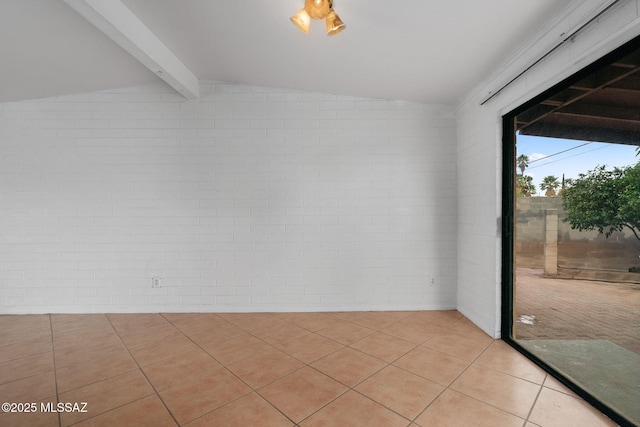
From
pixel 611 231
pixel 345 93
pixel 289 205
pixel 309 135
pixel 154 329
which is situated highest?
pixel 345 93

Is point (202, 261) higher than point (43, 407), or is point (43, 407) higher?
point (202, 261)

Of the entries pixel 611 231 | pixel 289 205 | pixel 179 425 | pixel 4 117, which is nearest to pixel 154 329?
pixel 179 425

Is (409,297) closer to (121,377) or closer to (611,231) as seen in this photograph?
(611,231)

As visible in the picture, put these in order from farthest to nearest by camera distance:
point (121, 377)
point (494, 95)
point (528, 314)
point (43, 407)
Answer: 1. point (528, 314)
2. point (494, 95)
3. point (121, 377)
4. point (43, 407)

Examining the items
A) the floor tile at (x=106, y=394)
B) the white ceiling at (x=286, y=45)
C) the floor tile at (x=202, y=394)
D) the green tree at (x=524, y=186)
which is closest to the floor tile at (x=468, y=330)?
the green tree at (x=524, y=186)

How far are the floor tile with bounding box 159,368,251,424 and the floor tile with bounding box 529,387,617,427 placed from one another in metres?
1.95

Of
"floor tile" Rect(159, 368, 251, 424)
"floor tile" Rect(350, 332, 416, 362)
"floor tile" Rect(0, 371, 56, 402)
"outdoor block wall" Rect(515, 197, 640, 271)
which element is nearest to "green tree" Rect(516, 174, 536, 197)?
"outdoor block wall" Rect(515, 197, 640, 271)

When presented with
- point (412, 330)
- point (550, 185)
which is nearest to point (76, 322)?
point (412, 330)

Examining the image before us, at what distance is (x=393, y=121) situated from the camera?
3658 millimetres

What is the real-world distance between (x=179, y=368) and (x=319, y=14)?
3.00m

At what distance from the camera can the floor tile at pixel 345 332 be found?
9.33 feet

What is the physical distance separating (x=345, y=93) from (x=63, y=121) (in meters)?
3.74

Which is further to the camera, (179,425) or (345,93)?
(345,93)

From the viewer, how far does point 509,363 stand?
237 centimetres
